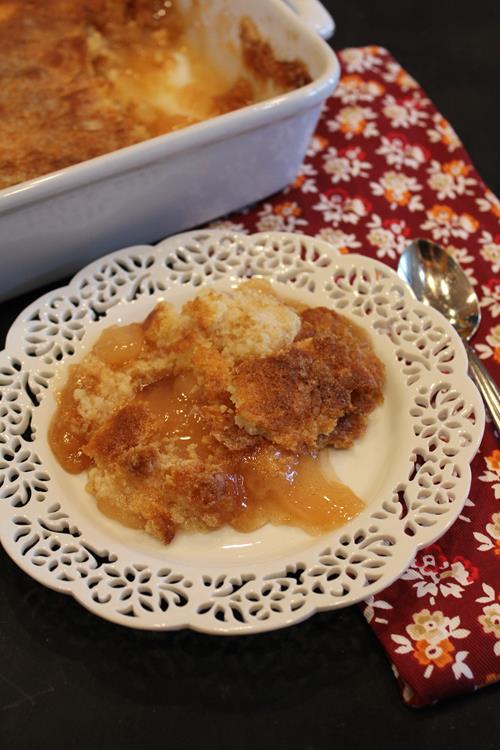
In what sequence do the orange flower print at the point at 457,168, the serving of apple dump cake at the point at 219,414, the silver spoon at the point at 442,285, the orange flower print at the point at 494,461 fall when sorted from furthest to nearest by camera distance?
1. the orange flower print at the point at 457,168
2. the silver spoon at the point at 442,285
3. the orange flower print at the point at 494,461
4. the serving of apple dump cake at the point at 219,414

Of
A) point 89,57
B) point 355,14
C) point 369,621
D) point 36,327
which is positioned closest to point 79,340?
point 36,327

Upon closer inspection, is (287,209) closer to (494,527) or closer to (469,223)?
(469,223)

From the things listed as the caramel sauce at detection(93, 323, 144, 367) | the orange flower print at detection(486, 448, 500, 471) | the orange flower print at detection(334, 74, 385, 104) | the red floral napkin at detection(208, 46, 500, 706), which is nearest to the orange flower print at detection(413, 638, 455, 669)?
the red floral napkin at detection(208, 46, 500, 706)

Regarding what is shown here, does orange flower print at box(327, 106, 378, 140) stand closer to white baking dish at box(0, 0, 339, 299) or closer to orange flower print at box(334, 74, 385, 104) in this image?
orange flower print at box(334, 74, 385, 104)

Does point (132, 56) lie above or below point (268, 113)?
below

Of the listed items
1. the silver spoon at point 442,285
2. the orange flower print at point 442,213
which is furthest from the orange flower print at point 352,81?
the silver spoon at point 442,285

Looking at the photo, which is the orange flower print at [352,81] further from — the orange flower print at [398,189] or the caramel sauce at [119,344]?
the caramel sauce at [119,344]

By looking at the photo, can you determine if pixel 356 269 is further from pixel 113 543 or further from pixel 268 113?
pixel 113 543
